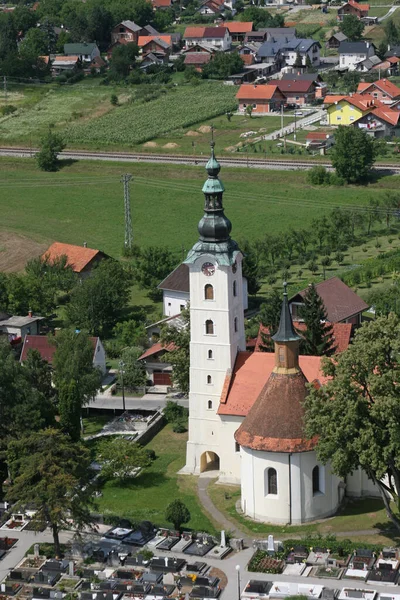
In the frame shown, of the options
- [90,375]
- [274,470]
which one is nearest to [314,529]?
[274,470]

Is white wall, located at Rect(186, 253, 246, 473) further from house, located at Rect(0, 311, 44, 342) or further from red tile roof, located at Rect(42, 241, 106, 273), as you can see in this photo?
red tile roof, located at Rect(42, 241, 106, 273)

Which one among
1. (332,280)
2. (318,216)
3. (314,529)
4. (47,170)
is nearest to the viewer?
(314,529)

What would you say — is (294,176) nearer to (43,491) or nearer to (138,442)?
(138,442)

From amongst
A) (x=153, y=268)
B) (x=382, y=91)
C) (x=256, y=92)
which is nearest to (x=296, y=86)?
(x=256, y=92)

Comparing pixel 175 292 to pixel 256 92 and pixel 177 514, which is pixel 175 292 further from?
pixel 256 92

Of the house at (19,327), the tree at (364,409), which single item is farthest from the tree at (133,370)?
the tree at (364,409)

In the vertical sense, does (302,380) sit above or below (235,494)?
above
